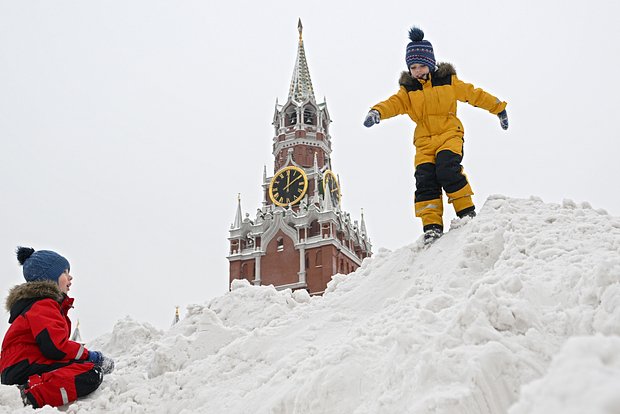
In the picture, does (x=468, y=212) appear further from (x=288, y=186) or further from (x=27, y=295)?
(x=288, y=186)

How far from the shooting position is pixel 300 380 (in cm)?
328

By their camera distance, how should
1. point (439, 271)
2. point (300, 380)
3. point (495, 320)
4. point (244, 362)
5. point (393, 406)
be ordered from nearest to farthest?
point (393, 406), point (495, 320), point (300, 380), point (244, 362), point (439, 271)

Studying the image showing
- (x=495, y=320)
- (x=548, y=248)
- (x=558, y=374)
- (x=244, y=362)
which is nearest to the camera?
(x=558, y=374)

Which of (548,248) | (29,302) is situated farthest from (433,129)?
(29,302)

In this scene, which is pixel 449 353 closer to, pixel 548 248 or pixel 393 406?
pixel 393 406

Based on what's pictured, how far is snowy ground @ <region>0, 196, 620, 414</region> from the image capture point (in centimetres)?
235

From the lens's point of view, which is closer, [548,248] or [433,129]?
[548,248]

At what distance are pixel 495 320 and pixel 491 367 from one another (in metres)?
0.39

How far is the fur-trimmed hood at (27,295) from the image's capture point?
4348mm

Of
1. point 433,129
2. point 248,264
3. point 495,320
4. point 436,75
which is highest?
point 248,264

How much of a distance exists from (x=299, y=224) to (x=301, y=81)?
17.1 m

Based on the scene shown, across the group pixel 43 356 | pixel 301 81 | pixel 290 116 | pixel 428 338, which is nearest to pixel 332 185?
pixel 290 116

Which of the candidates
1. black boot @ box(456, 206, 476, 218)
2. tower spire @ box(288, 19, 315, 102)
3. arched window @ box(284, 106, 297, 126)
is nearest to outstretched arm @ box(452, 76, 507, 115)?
black boot @ box(456, 206, 476, 218)

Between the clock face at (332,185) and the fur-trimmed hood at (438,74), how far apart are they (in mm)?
38892
